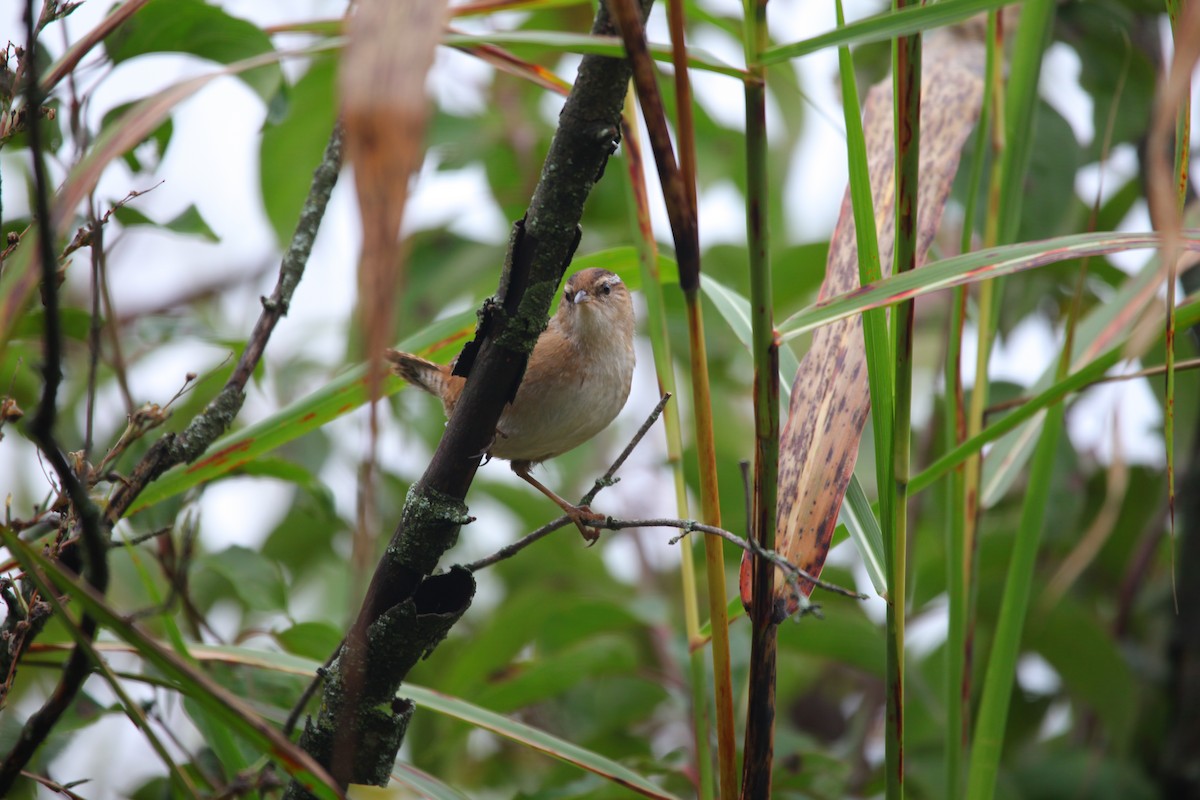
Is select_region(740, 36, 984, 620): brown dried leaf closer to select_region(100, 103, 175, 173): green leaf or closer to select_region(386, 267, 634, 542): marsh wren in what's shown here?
select_region(386, 267, 634, 542): marsh wren

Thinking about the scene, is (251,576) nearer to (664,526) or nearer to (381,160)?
(664,526)

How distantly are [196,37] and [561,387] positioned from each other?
1.39m

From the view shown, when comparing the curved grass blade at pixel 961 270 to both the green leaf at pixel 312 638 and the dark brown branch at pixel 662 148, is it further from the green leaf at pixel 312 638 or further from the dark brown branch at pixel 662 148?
the green leaf at pixel 312 638

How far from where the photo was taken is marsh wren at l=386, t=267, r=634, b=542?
10.2ft

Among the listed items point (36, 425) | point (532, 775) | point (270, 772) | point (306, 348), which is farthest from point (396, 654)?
point (306, 348)

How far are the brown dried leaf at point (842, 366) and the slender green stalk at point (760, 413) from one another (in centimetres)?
6

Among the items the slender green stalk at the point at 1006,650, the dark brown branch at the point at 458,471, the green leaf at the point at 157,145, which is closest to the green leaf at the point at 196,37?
the green leaf at the point at 157,145

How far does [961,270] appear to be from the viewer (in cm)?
168

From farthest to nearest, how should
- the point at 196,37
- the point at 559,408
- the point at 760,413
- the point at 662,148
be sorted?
the point at 559,408 → the point at 196,37 → the point at 760,413 → the point at 662,148

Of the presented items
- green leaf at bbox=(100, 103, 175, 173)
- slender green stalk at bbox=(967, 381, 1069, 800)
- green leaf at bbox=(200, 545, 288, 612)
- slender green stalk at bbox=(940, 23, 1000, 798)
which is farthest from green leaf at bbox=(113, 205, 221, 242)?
slender green stalk at bbox=(967, 381, 1069, 800)

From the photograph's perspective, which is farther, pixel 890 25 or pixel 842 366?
pixel 842 366

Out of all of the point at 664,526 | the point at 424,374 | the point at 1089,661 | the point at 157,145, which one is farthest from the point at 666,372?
the point at 1089,661

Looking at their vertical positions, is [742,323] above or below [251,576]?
above

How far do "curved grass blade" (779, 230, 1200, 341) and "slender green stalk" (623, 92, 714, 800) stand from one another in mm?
473
